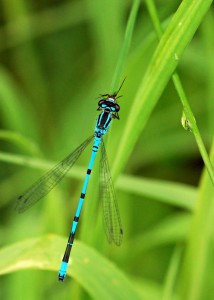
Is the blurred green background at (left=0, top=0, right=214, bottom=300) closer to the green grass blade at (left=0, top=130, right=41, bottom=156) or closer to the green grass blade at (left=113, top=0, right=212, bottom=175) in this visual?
the green grass blade at (left=0, top=130, right=41, bottom=156)

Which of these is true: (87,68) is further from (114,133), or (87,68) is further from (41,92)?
(114,133)

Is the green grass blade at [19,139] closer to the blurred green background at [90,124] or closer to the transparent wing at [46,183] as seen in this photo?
the blurred green background at [90,124]

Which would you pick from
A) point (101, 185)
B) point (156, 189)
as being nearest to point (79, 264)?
point (101, 185)

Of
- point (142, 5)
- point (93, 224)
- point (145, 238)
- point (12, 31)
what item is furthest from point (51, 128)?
point (93, 224)

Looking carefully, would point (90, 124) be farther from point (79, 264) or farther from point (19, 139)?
point (79, 264)

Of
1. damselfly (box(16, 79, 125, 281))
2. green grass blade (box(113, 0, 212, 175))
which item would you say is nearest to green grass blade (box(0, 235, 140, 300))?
damselfly (box(16, 79, 125, 281))

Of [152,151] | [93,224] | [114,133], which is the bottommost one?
[93,224]

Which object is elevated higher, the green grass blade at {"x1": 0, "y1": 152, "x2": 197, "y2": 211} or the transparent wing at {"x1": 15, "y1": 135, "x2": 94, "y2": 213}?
the green grass blade at {"x1": 0, "y1": 152, "x2": 197, "y2": 211}
